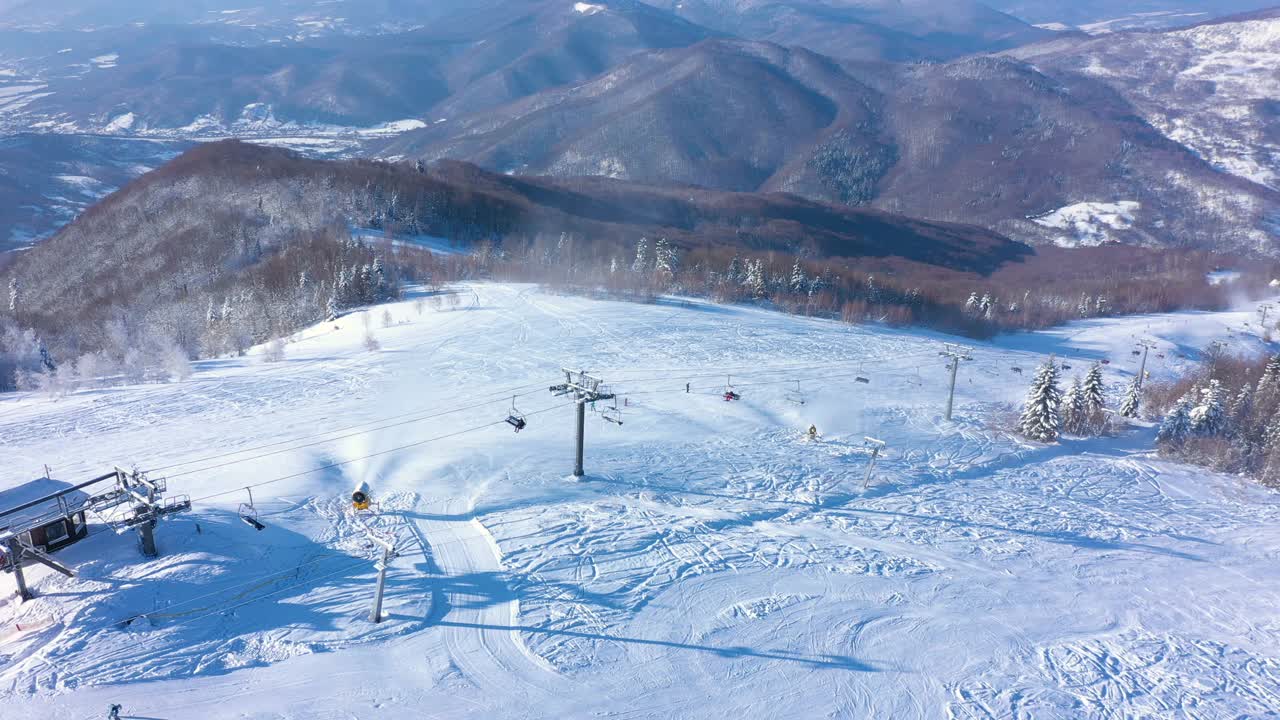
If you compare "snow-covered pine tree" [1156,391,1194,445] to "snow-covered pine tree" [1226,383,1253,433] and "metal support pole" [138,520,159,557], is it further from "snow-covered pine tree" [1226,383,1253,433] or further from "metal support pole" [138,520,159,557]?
"metal support pole" [138,520,159,557]

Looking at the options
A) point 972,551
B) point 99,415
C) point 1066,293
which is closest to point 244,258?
point 99,415

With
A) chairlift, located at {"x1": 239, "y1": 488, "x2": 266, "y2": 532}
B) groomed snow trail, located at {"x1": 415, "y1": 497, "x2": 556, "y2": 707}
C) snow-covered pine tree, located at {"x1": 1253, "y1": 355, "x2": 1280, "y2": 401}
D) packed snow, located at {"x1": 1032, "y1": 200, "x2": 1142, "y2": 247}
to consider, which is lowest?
groomed snow trail, located at {"x1": 415, "y1": 497, "x2": 556, "y2": 707}

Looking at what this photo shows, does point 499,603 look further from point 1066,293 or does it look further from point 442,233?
point 1066,293

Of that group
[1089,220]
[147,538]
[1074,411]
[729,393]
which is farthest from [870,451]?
[1089,220]

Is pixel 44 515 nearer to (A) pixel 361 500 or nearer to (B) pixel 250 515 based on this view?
(B) pixel 250 515

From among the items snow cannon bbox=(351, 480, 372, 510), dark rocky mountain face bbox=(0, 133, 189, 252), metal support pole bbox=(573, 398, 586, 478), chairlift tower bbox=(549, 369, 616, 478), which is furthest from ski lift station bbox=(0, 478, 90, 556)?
dark rocky mountain face bbox=(0, 133, 189, 252)

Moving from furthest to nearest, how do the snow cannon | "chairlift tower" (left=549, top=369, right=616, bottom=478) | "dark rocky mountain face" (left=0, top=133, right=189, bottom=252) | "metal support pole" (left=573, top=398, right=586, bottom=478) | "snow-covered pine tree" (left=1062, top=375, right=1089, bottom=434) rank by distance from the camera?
"dark rocky mountain face" (left=0, top=133, right=189, bottom=252), "snow-covered pine tree" (left=1062, top=375, right=1089, bottom=434), "metal support pole" (left=573, top=398, right=586, bottom=478), "chairlift tower" (left=549, top=369, right=616, bottom=478), the snow cannon

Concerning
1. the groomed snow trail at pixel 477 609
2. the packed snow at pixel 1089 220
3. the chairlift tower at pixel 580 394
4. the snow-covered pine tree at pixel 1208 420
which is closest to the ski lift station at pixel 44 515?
the groomed snow trail at pixel 477 609
